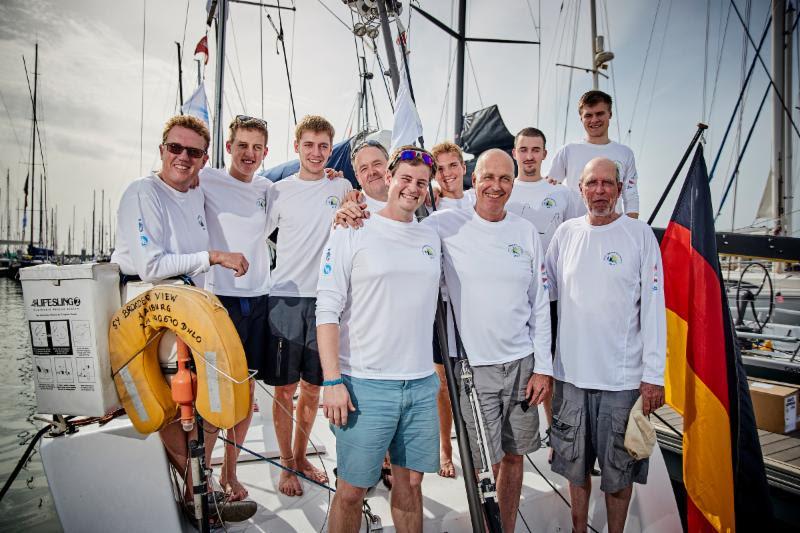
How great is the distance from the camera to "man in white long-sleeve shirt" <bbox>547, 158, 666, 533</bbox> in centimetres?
229

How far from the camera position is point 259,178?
113 inches

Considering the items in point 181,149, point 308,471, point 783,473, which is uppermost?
point 181,149

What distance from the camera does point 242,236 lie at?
8.82 feet

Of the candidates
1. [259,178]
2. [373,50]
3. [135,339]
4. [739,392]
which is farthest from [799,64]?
[135,339]

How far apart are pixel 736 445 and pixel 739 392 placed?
0.32 m

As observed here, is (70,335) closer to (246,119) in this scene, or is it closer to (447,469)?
(246,119)

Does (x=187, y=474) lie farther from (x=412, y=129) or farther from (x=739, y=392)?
(x=739, y=392)

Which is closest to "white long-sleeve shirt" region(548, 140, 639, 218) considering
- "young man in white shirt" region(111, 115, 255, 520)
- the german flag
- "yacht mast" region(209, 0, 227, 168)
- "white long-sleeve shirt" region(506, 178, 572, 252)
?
"white long-sleeve shirt" region(506, 178, 572, 252)

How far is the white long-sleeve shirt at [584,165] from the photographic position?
10.6 feet

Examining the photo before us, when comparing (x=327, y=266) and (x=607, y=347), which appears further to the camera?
(x=607, y=347)

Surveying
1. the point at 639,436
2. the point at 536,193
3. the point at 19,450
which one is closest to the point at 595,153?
the point at 536,193

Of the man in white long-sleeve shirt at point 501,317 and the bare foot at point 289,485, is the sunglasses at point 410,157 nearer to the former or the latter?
the man in white long-sleeve shirt at point 501,317

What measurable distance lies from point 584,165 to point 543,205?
579 millimetres

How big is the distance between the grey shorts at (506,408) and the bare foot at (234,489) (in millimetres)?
1538
